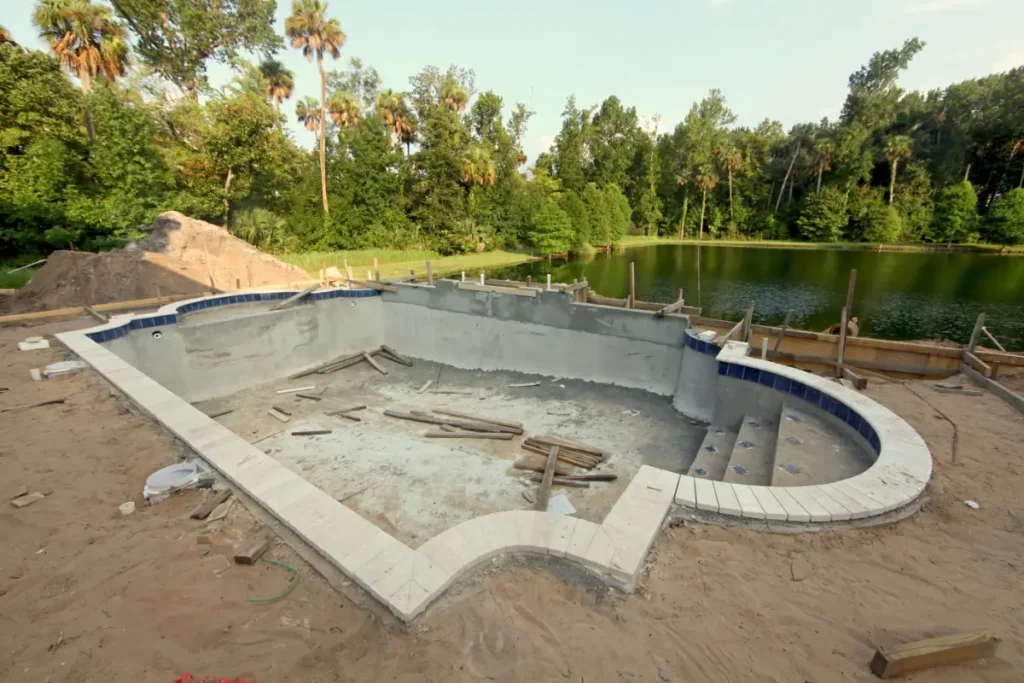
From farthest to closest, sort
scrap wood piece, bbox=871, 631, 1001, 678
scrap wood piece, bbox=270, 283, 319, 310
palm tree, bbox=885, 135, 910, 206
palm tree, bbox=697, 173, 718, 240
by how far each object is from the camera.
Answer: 1. palm tree, bbox=697, 173, 718, 240
2. palm tree, bbox=885, 135, 910, 206
3. scrap wood piece, bbox=270, 283, 319, 310
4. scrap wood piece, bbox=871, 631, 1001, 678

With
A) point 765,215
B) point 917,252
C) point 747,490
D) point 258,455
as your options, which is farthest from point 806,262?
point 258,455

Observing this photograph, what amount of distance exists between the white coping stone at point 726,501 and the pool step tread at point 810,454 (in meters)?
1.24

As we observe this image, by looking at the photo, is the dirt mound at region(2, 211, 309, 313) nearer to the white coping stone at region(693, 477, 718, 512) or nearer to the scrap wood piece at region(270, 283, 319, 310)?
the scrap wood piece at region(270, 283, 319, 310)

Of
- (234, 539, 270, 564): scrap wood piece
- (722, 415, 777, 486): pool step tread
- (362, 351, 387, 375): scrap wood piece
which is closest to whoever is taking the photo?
(234, 539, 270, 564): scrap wood piece

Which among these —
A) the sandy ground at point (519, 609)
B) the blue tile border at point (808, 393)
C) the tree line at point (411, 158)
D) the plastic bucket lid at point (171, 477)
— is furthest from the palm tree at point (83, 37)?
the blue tile border at point (808, 393)

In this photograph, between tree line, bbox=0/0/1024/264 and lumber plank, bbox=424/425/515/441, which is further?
tree line, bbox=0/0/1024/264

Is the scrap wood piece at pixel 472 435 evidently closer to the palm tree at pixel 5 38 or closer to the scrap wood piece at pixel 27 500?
the scrap wood piece at pixel 27 500

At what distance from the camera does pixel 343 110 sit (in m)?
35.8

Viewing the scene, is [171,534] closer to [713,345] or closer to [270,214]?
[713,345]

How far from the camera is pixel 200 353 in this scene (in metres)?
10.5

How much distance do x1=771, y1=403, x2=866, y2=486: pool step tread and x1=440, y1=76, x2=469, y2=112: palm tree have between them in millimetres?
37288

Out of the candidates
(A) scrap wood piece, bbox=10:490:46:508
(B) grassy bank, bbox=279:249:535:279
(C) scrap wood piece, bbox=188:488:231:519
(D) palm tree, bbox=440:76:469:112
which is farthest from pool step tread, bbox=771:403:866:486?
(D) palm tree, bbox=440:76:469:112

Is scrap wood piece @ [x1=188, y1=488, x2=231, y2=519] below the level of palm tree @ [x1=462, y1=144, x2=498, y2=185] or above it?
below

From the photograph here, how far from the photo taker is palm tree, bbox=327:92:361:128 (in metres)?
35.6
